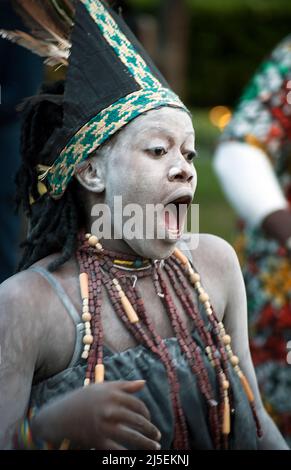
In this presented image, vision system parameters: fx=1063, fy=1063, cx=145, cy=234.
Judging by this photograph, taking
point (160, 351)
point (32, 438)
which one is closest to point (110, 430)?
point (32, 438)

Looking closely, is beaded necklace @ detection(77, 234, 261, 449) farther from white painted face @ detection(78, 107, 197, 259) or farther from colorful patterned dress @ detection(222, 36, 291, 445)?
colorful patterned dress @ detection(222, 36, 291, 445)

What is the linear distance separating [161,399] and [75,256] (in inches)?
20.0

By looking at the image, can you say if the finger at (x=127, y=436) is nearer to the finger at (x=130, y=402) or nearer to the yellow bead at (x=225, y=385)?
the finger at (x=130, y=402)

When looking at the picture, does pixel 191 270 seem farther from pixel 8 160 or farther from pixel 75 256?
pixel 8 160

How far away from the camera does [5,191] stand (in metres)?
6.38

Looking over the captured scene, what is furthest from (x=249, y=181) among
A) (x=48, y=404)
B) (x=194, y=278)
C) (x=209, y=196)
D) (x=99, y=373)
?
(x=209, y=196)

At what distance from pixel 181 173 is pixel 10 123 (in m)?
3.39

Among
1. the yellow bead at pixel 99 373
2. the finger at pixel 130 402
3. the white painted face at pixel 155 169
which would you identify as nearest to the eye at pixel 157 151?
the white painted face at pixel 155 169

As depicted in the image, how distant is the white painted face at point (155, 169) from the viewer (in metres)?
3.08

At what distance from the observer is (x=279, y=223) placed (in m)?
5.01

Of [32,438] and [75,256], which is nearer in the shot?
[32,438]

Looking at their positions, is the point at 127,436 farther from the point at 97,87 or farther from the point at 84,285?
the point at 97,87

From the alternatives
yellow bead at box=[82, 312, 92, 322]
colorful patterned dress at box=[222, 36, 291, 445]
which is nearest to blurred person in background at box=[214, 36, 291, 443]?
colorful patterned dress at box=[222, 36, 291, 445]

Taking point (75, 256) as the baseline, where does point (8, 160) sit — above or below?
above
